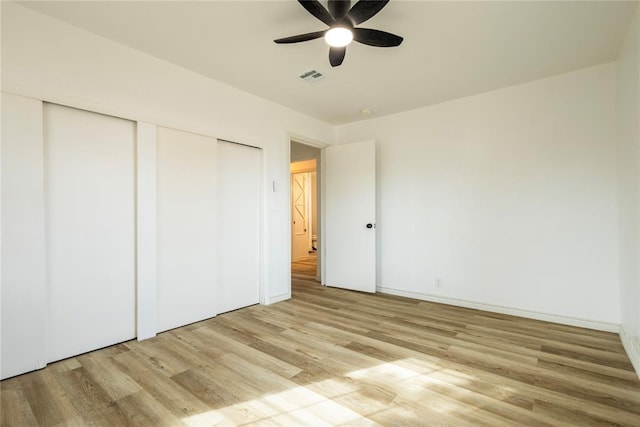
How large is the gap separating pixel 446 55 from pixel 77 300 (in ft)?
12.6

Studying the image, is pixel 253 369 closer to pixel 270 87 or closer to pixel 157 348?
pixel 157 348

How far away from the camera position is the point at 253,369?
2.17 metres

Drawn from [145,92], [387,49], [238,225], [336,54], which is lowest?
[238,225]

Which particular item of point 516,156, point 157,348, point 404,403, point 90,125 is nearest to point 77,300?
point 157,348

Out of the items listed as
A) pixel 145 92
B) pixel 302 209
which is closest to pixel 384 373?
pixel 145 92

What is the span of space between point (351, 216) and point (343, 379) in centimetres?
268

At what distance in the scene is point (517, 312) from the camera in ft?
10.8

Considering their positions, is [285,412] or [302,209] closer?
[285,412]

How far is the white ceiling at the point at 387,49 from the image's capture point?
81.7 inches

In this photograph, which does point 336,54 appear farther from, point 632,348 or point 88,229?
point 632,348

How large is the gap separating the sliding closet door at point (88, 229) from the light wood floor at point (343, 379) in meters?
0.23

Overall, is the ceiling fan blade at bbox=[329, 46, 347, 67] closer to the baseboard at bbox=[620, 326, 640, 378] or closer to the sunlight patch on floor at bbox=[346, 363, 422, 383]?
the sunlight patch on floor at bbox=[346, 363, 422, 383]

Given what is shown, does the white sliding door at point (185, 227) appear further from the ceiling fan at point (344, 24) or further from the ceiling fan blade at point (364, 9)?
the ceiling fan blade at point (364, 9)

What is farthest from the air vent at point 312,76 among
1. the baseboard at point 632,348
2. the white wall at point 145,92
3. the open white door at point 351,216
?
the baseboard at point 632,348
